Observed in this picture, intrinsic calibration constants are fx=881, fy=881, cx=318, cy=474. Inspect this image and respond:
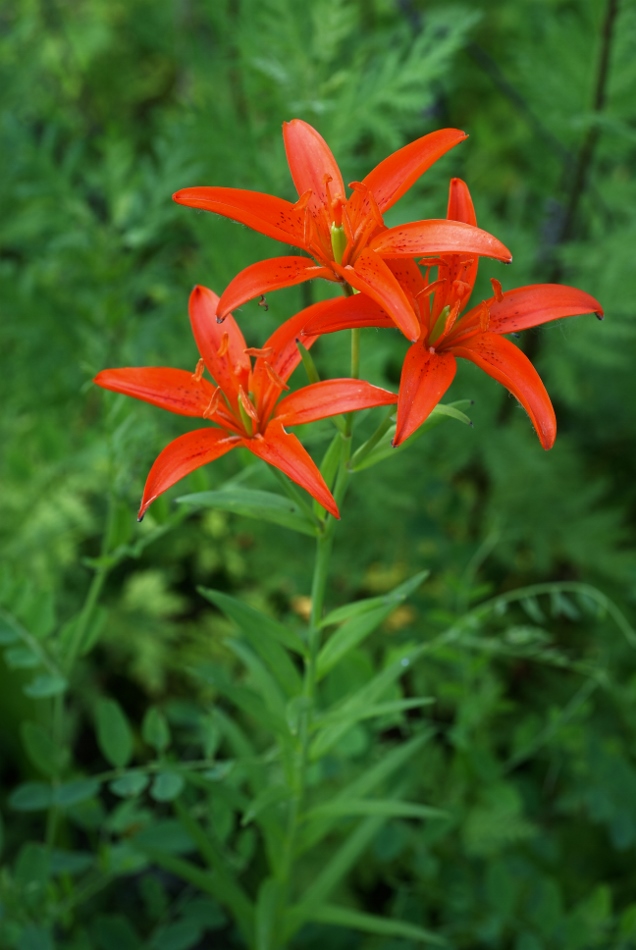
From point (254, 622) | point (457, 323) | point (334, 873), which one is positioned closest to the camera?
point (457, 323)

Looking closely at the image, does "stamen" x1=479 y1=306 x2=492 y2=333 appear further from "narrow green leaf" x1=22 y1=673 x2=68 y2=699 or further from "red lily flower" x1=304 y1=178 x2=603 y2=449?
"narrow green leaf" x1=22 y1=673 x2=68 y2=699

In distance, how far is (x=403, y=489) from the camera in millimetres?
1648

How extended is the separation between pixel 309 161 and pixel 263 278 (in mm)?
159

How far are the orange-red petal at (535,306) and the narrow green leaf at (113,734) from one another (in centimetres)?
69

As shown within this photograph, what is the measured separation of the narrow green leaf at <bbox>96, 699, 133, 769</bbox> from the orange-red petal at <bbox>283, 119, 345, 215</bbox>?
2.24ft

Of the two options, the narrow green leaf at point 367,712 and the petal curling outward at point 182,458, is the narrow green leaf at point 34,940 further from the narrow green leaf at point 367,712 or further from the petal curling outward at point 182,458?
the petal curling outward at point 182,458

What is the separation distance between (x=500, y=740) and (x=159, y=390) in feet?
3.97

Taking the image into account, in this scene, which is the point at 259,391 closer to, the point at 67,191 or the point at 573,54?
the point at 67,191

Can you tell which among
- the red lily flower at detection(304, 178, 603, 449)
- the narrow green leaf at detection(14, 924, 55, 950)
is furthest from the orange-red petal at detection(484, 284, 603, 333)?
the narrow green leaf at detection(14, 924, 55, 950)

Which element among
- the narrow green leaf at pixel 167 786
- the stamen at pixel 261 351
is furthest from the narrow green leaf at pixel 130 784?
the stamen at pixel 261 351

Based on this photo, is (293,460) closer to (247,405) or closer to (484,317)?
(247,405)

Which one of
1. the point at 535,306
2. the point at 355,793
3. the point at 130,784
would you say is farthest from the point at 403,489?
the point at 535,306

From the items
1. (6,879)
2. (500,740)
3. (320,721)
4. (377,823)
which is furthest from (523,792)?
(6,879)

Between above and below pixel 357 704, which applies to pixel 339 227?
above
